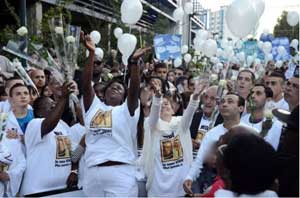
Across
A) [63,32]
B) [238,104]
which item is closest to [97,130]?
[238,104]

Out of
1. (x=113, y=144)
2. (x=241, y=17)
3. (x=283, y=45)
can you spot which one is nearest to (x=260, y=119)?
(x=113, y=144)

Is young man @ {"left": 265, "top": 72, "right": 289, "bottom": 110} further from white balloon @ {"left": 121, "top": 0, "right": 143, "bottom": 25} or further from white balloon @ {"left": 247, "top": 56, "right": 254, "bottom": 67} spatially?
white balloon @ {"left": 247, "top": 56, "right": 254, "bottom": 67}

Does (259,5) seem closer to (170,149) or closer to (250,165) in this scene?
(170,149)

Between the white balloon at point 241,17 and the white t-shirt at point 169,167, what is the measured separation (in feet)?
7.32

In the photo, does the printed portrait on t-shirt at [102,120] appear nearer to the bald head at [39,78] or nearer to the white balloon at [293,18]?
the bald head at [39,78]

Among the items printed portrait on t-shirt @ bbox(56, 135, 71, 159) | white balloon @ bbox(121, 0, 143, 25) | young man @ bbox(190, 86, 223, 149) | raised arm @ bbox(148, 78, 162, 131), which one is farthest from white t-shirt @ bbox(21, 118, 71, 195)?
white balloon @ bbox(121, 0, 143, 25)

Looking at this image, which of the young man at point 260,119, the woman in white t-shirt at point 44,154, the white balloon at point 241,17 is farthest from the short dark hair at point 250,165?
the white balloon at point 241,17

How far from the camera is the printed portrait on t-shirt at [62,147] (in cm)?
423

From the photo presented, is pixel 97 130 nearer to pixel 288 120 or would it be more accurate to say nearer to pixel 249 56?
pixel 288 120

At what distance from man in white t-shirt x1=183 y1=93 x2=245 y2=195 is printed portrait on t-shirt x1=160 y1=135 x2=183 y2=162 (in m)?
0.32

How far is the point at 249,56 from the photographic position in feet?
49.1

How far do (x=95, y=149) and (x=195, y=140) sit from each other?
1395mm

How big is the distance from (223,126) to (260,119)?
0.75m

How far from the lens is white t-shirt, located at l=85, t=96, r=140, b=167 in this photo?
13.6 feet
